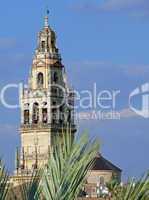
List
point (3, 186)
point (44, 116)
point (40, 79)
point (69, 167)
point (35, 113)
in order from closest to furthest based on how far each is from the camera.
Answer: point (69, 167) → point (3, 186) → point (44, 116) → point (35, 113) → point (40, 79)

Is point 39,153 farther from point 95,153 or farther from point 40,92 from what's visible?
point 95,153

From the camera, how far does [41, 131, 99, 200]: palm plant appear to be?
5.59 metres

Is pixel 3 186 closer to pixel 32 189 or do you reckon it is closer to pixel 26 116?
pixel 32 189

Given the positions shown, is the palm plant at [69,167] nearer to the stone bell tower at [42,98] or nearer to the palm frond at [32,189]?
→ the palm frond at [32,189]

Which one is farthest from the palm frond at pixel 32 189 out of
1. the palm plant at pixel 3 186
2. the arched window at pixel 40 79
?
the arched window at pixel 40 79

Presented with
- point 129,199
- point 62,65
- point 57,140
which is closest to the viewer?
point 129,199

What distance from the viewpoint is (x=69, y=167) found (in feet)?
18.3

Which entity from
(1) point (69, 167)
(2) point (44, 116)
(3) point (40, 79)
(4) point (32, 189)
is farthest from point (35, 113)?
(1) point (69, 167)

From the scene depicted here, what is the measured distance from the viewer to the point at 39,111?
10444 centimetres

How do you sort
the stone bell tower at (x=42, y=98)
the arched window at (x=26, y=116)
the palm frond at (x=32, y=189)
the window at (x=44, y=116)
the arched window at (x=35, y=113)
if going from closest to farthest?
1. the palm frond at (x=32, y=189)
2. the window at (x=44, y=116)
3. the arched window at (x=35, y=113)
4. the stone bell tower at (x=42, y=98)
5. the arched window at (x=26, y=116)

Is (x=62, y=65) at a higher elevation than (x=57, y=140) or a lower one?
higher

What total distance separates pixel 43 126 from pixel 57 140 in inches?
3886

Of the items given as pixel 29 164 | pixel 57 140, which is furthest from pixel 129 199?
pixel 29 164

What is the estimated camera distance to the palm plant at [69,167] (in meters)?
5.59
